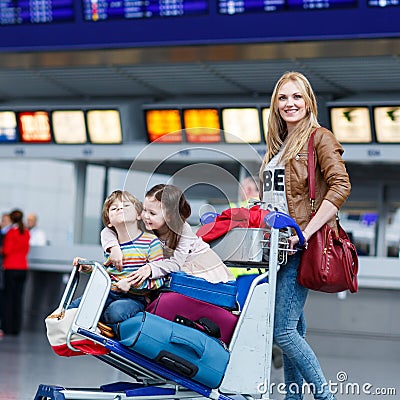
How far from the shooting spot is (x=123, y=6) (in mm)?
8906

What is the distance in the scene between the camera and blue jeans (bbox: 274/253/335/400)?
4520 mm

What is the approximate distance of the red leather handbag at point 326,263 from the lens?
4457 millimetres

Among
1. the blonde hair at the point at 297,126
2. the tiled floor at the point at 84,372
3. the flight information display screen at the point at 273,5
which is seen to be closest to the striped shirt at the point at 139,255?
the blonde hair at the point at 297,126

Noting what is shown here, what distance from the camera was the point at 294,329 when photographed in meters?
4.54

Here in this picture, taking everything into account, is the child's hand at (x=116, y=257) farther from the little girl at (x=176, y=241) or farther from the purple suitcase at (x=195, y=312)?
the purple suitcase at (x=195, y=312)

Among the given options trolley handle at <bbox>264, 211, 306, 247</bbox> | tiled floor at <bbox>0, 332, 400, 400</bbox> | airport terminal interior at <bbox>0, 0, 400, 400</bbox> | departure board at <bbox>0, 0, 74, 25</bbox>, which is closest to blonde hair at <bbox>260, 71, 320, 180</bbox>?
trolley handle at <bbox>264, 211, 306, 247</bbox>

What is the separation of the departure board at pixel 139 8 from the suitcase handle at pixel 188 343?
4.97m

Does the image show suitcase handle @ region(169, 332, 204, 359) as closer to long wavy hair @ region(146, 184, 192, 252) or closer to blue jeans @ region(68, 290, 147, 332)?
blue jeans @ region(68, 290, 147, 332)

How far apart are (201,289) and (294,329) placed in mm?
494

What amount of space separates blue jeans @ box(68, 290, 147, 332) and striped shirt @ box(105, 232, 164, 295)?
0.07 meters

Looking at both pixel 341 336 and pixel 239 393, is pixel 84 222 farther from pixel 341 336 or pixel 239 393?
pixel 239 393

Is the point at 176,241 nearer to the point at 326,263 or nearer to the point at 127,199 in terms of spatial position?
the point at 127,199

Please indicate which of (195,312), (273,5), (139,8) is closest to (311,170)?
(195,312)

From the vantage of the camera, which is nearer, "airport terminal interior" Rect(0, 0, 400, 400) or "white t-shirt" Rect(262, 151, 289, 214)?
"white t-shirt" Rect(262, 151, 289, 214)
